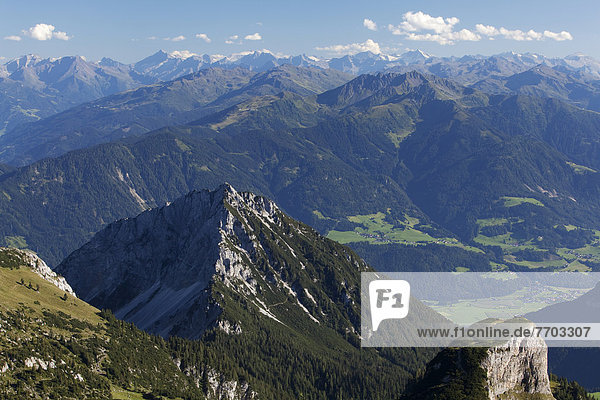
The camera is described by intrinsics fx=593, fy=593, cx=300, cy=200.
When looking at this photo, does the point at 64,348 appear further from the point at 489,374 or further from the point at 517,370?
the point at 517,370

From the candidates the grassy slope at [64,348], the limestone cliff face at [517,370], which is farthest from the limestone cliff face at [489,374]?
the grassy slope at [64,348]

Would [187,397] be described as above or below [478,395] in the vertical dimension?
below

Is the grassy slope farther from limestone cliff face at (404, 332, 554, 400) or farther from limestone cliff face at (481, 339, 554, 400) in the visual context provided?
limestone cliff face at (481, 339, 554, 400)

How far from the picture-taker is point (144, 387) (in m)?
156

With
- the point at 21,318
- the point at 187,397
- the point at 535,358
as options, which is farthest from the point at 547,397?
the point at 21,318

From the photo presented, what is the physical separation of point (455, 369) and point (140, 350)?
92426mm

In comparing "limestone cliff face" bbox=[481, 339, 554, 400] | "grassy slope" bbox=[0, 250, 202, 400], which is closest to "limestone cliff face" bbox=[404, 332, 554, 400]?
"limestone cliff face" bbox=[481, 339, 554, 400]

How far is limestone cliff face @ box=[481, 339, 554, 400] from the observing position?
134375mm

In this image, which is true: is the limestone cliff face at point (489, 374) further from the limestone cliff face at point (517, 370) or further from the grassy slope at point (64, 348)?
the grassy slope at point (64, 348)

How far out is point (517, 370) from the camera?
5487 inches

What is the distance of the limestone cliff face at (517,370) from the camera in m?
134

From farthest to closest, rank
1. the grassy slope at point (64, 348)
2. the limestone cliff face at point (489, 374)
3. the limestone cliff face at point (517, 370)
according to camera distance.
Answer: the limestone cliff face at point (517, 370) < the limestone cliff face at point (489, 374) < the grassy slope at point (64, 348)

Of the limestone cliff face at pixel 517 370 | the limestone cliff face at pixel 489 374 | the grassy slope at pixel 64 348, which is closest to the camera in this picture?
the grassy slope at pixel 64 348

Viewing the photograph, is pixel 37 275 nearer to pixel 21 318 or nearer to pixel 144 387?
pixel 21 318
